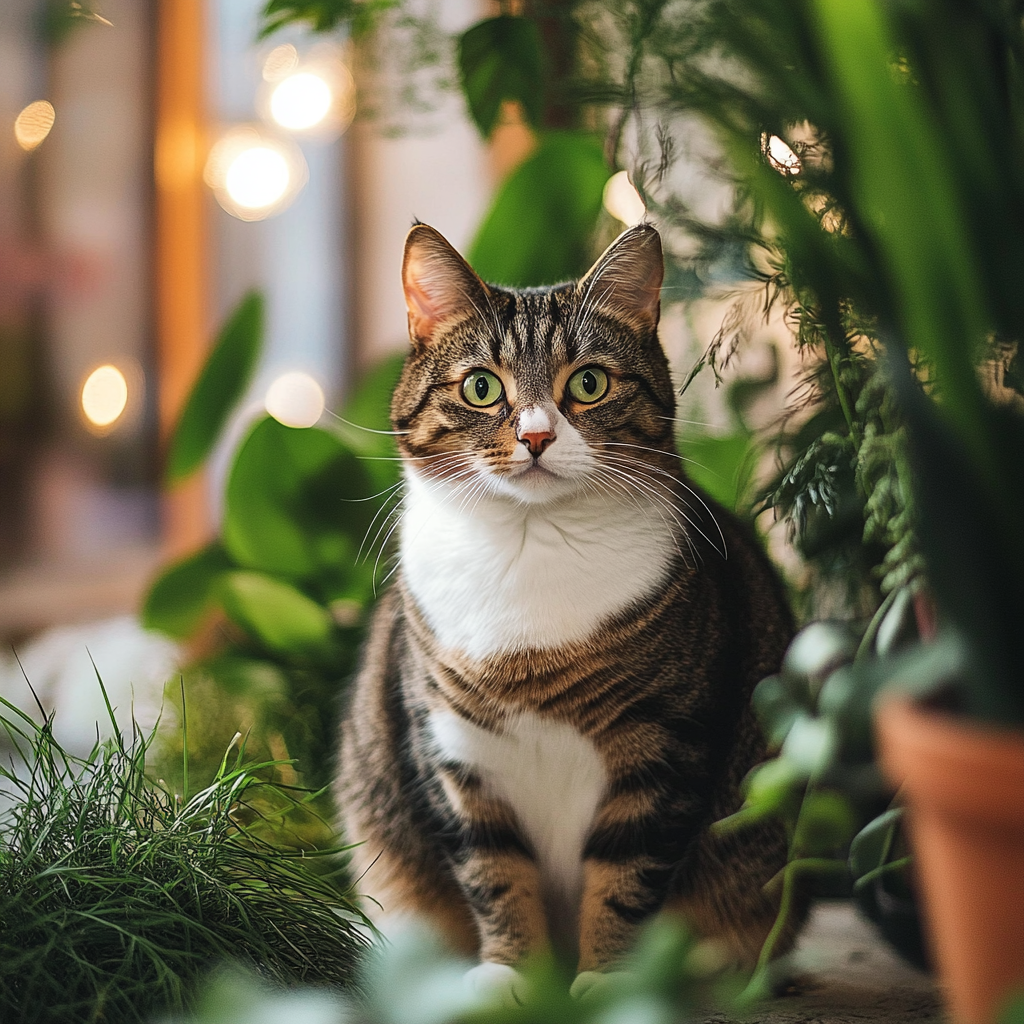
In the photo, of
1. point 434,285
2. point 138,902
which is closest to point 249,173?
point 434,285

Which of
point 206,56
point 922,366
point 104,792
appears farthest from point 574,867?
point 206,56

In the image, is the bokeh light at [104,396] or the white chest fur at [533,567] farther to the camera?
the bokeh light at [104,396]

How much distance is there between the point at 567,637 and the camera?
857 millimetres

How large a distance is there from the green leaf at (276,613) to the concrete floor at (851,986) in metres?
0.81

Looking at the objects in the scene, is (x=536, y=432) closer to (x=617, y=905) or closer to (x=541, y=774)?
(x=541, y=774)

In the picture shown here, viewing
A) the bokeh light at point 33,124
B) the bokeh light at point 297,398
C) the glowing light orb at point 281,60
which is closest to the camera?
the glowing light orb at point 281,60

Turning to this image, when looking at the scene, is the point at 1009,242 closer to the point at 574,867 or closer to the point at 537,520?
the point at 537,520

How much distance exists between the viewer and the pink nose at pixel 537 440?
0.86 meters

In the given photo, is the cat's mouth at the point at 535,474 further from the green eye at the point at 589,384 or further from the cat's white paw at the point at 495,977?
the cat's white paw at the point at 495,977

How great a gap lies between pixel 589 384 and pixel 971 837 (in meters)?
0.59

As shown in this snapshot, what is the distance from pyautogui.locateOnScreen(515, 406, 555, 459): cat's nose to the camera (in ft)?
2.82

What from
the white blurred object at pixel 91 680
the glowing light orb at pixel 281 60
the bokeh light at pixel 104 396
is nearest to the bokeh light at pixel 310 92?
the glowing light orb at pixel 281 60

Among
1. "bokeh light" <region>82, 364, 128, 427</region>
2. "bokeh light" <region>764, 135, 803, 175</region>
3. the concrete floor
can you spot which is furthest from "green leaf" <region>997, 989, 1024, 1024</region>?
"bokeh light" <region>82, 364, 128, 427</region>

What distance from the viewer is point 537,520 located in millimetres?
916
